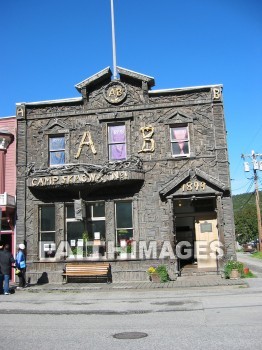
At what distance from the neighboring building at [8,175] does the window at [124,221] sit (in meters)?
4.99

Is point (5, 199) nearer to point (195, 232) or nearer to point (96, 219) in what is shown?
point (96, 219)

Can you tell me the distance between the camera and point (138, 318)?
384 inches

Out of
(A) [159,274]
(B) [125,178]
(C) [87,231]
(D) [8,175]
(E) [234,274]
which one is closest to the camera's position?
(E) [234,274]

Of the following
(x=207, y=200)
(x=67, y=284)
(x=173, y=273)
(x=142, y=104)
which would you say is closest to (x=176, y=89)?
(x=142, y=104)

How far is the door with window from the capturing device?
737 inches

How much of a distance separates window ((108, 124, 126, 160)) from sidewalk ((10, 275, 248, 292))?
5748 mm

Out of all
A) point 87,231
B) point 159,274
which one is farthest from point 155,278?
point 87,231

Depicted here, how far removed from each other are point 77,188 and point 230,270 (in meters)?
7.51

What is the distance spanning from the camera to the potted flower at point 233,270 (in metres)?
16.8

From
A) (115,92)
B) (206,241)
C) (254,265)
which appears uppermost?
(115,92)

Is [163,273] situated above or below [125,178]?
below

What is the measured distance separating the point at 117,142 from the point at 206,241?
6119 millimetres

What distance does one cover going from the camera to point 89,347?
693 centimetres

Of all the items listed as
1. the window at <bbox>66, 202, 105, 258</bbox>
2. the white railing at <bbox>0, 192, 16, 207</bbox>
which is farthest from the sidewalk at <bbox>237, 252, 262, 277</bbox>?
the white railing at <bbox>0, 192, 16, 207</bbox>
